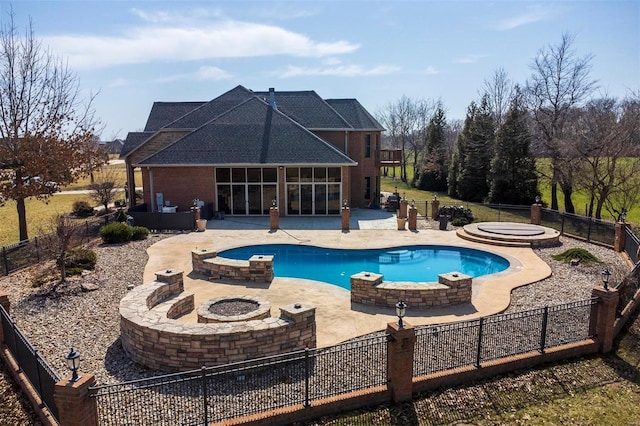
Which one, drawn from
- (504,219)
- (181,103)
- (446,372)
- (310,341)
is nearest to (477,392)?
(446,372)

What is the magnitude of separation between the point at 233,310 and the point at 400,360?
4652 millimetres

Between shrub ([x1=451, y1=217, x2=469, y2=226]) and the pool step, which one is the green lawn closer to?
the pool step

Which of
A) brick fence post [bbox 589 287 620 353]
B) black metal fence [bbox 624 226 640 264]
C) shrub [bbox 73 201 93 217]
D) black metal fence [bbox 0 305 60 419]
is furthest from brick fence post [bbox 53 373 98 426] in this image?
shrub [bbox 73 201 93 217]

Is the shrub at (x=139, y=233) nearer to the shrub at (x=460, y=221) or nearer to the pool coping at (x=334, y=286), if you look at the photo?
the pool coping at (x=334, y=286)

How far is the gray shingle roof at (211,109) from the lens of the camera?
32.0 meters

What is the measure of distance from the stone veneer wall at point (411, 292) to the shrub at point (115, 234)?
12.9m

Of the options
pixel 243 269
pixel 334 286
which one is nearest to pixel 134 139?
pixel 243 269

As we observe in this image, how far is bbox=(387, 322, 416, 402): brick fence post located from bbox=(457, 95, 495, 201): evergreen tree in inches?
1403

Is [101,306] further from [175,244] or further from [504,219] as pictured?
[504,219]

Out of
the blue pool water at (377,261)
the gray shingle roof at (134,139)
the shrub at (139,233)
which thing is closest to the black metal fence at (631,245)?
the blue pool water at (377,261)

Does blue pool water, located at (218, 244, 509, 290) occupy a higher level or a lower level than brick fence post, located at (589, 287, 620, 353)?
lower

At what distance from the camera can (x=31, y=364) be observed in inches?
310

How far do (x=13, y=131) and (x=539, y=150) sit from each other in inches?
1358

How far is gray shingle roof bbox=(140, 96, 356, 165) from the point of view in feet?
88.8
